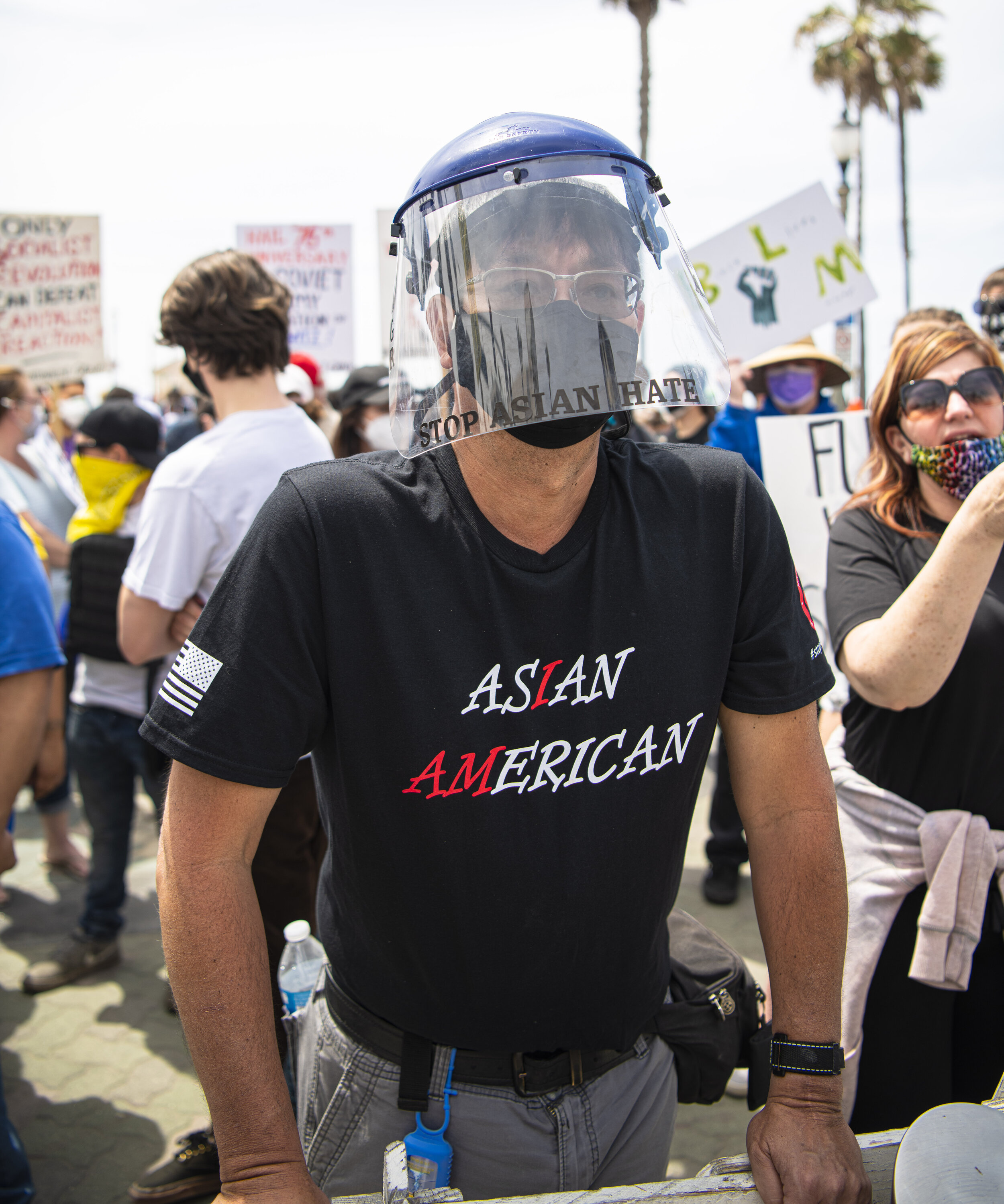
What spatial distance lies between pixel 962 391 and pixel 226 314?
79.0 inches

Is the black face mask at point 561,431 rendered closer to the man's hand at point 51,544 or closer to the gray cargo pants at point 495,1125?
the gray cargo pants at point 495,1125

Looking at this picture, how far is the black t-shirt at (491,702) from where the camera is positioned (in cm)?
119

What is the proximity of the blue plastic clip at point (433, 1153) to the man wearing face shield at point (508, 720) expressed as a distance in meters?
0.02

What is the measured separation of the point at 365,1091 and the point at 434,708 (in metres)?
0.68

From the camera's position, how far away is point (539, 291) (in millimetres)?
1235

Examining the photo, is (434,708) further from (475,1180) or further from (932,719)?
(932,719)

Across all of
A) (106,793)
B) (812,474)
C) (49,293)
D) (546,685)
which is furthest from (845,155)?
(546,685)

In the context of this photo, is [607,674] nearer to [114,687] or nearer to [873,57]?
[114,687]

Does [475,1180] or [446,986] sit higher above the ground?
[446,986]

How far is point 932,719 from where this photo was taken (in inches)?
77.2

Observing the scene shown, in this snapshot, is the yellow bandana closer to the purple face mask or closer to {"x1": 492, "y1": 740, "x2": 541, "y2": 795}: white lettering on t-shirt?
{"x1": 492, "y1": 740, "x2": 541, "y2": 795}: white lettering on t-shirt

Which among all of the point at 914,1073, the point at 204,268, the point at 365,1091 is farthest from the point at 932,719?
the point at 204,268

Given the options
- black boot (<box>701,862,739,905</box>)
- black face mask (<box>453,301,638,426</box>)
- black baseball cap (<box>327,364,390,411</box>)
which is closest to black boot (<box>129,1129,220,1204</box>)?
black boot (<box>701,862,739,905</box>)

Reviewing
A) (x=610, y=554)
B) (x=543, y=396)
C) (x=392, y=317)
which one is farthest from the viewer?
(x=392, y=317)
